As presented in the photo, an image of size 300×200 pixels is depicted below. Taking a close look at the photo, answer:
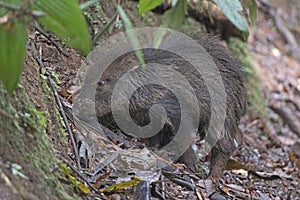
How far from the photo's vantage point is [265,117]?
8289 millimetres

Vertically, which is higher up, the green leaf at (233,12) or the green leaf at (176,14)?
the green leaf at (233,12)

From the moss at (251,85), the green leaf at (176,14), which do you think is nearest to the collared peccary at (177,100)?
the green leaf at (176,14)

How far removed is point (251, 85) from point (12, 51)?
673cm

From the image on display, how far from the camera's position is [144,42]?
6.62 metres

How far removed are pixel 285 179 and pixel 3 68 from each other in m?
4.37

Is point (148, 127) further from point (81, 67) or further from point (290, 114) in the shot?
point (290, 114)

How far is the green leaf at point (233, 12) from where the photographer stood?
2480mm

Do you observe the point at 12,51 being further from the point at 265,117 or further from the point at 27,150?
the point at 265,117

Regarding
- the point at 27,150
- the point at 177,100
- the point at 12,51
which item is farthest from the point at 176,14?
the point at 177,100

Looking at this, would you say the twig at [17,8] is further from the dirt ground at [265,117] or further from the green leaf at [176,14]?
the green leaf at [176,14]

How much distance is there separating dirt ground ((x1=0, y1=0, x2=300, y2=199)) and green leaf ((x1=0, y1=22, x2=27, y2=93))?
1.06m

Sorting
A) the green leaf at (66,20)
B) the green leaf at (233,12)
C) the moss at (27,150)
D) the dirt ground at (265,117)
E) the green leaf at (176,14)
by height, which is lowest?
the dirt ground at (265,117)

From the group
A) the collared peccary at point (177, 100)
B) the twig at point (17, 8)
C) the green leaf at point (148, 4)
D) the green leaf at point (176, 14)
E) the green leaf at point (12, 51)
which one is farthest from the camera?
the collared peccary at point (177, 100)

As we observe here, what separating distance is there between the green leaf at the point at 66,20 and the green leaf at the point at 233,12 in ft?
2.47
